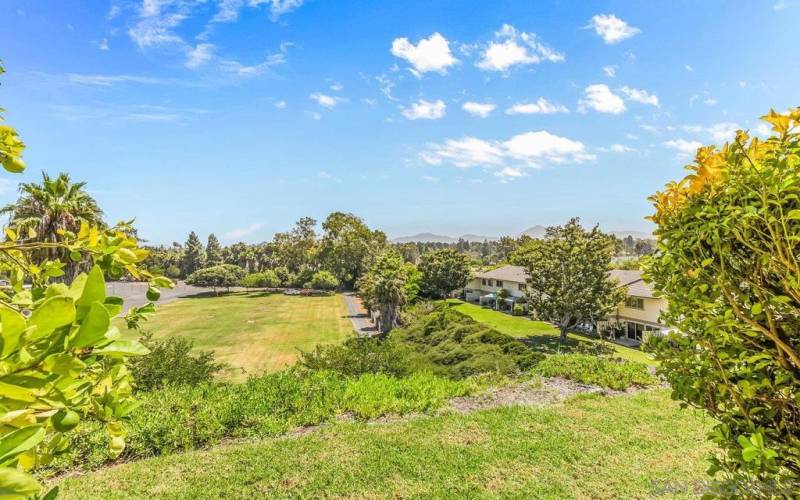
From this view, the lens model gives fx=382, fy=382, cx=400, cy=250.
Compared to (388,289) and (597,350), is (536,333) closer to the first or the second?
(597,350)

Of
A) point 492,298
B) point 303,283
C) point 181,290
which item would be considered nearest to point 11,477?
point 492,298

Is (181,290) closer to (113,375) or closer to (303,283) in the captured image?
(303,283)

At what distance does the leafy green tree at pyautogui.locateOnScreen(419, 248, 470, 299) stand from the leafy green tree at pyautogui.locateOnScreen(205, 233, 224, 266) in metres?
55.0

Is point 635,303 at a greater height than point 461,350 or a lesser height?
greater

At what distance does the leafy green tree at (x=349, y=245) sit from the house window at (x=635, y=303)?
134 feet

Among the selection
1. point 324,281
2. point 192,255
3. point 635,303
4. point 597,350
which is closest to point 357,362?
point 597,350

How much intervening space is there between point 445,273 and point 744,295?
1816 inches

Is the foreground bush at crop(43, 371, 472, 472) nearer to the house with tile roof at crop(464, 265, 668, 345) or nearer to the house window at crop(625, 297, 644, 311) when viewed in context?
the house with tile roof at crop(464, 265, 668, 345)

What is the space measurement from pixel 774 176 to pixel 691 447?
27.4 feet

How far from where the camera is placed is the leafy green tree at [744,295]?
7.03 feet

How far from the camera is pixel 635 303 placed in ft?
91.7

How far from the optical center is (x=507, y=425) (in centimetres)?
895

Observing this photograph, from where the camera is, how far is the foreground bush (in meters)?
8.46

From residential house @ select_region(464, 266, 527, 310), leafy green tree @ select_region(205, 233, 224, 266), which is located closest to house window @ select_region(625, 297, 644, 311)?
residential house @ select_region(464, 266, 527, 310)
